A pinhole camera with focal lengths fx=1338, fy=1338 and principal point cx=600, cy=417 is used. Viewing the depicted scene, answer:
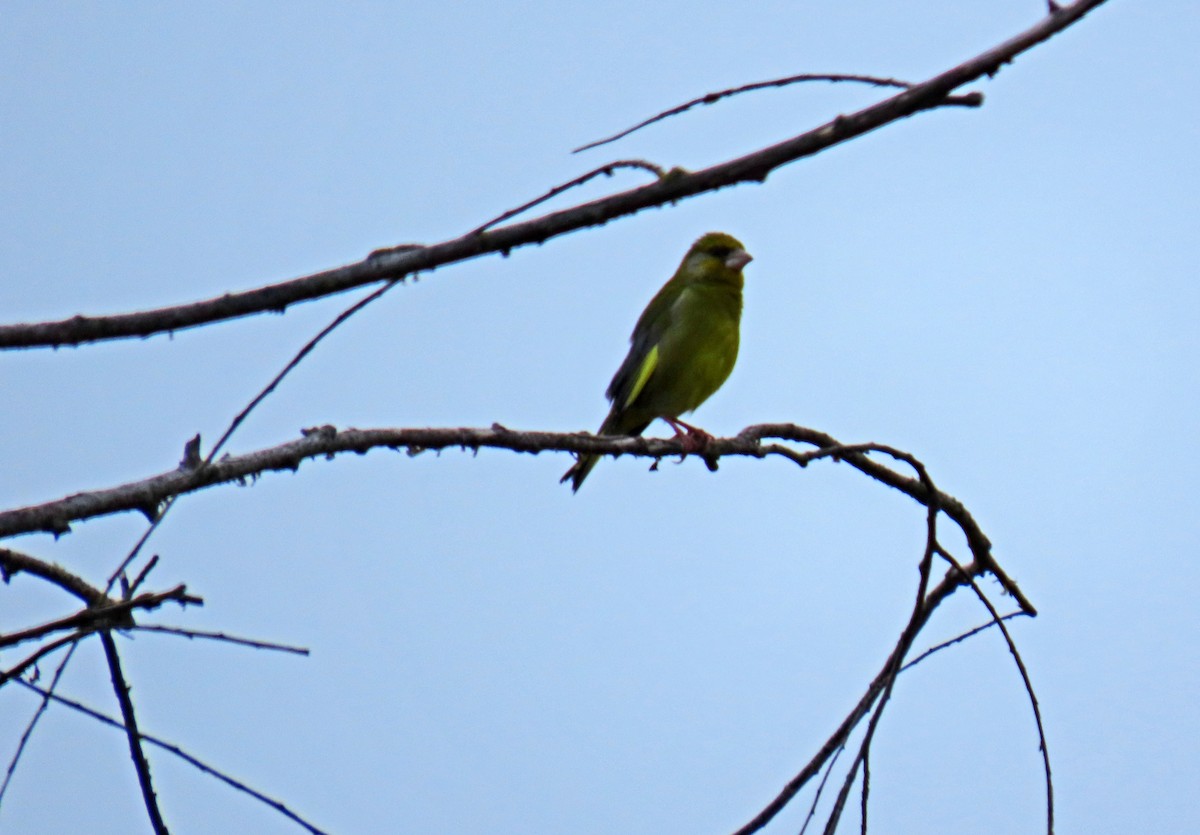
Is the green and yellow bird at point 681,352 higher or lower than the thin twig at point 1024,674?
higher

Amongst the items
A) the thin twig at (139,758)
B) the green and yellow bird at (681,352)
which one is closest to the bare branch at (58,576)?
the thin twig at (139,758)

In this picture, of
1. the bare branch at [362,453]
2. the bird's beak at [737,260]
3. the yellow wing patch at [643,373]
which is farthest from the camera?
the bird's beak at [737,260]

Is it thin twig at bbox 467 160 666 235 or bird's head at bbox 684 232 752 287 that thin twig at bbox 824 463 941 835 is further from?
bird's head at bbox 684 232 752 287

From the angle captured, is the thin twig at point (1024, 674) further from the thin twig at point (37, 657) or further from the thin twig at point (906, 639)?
the thin twig at point (37, 657)

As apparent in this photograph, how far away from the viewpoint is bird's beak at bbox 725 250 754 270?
8.00m

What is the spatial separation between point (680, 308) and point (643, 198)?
6.02 m

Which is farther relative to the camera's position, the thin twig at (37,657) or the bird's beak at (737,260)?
the bird's beak at (737,260)

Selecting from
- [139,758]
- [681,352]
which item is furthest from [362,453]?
[681,352]

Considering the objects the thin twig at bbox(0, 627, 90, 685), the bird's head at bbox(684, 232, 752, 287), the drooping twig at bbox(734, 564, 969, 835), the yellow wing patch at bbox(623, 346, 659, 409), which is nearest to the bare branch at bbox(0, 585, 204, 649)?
the thin twig at bbox(0, 627, 90, 685)

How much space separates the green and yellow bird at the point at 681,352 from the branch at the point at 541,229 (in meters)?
5.24

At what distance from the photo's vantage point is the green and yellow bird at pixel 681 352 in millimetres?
7457

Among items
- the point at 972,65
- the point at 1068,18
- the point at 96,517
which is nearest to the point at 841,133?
the point at 972,65

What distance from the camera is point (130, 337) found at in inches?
73.7

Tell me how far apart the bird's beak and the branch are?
6.32m
